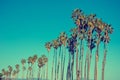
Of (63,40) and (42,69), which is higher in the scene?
(63,40)

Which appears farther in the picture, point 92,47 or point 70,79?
point 70,79

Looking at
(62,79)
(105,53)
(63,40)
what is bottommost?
(62,79)

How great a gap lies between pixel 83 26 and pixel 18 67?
93.3m

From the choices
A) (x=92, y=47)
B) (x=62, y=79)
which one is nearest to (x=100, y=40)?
(x=92, y=47)

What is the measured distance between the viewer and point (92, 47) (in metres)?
59.9

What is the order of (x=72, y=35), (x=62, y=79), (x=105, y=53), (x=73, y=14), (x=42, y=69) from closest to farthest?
(x=105, y=53) < (x=73, y=14) < (x=72, y=35) < (x=62, y=79) < (x=42, y=69)

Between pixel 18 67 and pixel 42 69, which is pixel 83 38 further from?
pixel 18 67

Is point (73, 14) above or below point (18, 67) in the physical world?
above

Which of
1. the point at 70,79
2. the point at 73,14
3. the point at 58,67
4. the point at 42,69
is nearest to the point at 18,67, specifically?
the point at 42,69

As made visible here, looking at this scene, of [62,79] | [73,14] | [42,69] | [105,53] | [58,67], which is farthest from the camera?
[42,69]

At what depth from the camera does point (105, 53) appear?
186ft

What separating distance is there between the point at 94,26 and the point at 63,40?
22.3 meters

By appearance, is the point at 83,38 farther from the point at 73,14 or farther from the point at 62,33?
the point at 62,33

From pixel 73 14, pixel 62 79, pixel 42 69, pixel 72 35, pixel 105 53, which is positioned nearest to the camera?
pixel 105 53
